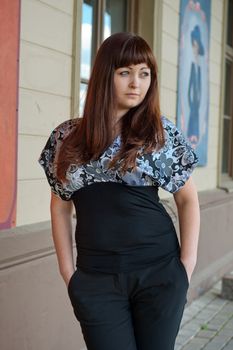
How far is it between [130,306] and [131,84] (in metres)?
0.78

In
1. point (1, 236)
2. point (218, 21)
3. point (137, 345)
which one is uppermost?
point (218, 21)

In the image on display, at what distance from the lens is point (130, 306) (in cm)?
215

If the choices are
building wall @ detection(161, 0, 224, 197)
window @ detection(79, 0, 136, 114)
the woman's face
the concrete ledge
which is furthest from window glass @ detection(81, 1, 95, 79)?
the concrete ledge

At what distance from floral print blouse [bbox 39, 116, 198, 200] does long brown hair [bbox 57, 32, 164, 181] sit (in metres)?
0.02

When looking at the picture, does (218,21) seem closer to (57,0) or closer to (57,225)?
(57,0)

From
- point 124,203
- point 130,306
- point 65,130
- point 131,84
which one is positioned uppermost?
point 131,84

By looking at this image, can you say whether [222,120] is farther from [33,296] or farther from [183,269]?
[183,269]

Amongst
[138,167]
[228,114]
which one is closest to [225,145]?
[228,114]

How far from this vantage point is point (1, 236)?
3.13 meters

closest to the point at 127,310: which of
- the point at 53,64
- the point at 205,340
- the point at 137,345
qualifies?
the point at 137,345

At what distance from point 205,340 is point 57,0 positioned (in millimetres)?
2695

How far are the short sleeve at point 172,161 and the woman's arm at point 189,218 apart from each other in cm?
5

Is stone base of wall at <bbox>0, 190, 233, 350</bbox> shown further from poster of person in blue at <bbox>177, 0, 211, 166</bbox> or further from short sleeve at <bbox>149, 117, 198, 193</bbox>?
poster of person in blue at <bbox>177, 0, 211, 166</bbox>

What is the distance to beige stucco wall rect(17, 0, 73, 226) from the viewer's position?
3373 mm
